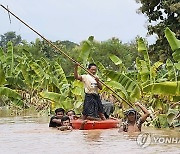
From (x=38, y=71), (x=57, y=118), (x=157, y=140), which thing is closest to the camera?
(x=157, y=140)

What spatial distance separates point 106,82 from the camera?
12.9 metres

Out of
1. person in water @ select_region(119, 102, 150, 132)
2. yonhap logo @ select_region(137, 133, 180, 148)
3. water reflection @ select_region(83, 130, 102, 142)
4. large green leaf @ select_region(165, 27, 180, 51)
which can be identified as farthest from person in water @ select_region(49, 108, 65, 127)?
large green leaf @ select_region(165, 27, 180, 51)

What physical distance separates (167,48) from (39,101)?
646 cm

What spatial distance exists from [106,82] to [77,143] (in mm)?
4402

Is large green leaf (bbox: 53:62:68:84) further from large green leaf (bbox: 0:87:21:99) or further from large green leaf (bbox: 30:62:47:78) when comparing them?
large green leaf (bbox: 0:87:21:99)

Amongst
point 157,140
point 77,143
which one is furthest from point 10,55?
point 157,140

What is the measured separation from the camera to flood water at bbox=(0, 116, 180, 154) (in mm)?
7570

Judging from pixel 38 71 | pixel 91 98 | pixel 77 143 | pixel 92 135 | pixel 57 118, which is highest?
pixel 38 71

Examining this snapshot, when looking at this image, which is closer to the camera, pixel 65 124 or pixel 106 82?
pixel 65 124

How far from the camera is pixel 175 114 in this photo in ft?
→ 37.3

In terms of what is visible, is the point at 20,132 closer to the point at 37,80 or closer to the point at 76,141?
the point at 76,141

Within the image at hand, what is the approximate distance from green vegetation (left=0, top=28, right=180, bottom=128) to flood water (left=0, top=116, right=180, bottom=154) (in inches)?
46.7

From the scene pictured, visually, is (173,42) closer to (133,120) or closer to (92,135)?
(133,120)

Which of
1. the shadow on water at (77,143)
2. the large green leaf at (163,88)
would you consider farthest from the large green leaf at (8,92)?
the large green leaf at (163,88)
